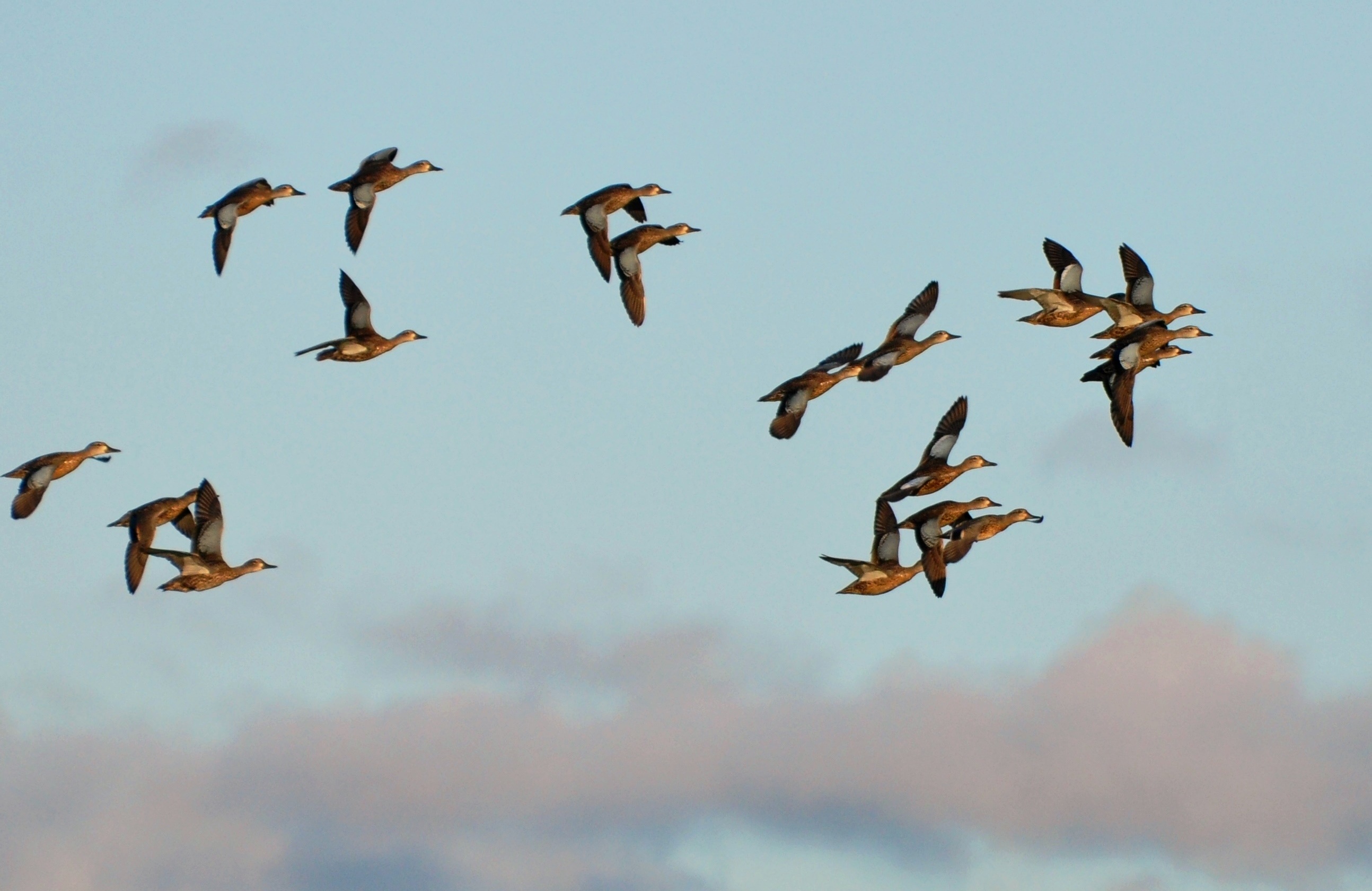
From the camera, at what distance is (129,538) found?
44.2m

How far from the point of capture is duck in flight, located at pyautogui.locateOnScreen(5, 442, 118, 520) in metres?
46.7

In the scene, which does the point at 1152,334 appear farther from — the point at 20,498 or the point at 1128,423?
the point at 20,498

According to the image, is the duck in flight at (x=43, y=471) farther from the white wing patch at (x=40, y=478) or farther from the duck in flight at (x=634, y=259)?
the duck in flight at (x=634, y=259)

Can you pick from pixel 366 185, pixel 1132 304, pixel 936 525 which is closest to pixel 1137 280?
pixel 1132 304

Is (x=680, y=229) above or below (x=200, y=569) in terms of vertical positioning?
above

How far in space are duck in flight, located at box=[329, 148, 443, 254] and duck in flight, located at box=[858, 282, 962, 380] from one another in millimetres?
10151

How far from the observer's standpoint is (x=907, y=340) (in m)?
49.9

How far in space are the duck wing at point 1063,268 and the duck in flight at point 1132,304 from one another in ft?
3.24

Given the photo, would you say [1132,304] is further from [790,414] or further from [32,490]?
[32,490]

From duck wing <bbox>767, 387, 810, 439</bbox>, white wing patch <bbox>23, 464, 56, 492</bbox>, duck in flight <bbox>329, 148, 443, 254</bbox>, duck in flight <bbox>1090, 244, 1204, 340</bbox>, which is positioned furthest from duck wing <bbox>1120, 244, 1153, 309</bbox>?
white wing patch <bbox>23, 464, 56, 492</bbox>

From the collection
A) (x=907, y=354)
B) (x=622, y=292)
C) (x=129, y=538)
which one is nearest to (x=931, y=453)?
(x=907, y=354)

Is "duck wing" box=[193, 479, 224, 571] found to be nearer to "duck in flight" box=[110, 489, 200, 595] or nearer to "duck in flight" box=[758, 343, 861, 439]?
"duck in flight" box=[110, 489, 200, 595]

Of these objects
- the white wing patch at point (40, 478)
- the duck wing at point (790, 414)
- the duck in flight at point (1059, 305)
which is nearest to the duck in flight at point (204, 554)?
the white wing patch at point (40, 478)

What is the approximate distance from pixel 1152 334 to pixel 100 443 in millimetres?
20756
